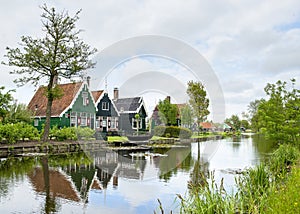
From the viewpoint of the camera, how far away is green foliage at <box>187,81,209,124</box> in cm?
4997

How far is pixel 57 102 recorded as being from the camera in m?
36.1

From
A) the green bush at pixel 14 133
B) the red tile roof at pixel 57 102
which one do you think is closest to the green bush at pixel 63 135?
the green bush at pixel 14 133

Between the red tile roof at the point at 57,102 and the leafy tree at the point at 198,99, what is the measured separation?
66.7 ft

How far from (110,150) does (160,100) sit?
871 inches

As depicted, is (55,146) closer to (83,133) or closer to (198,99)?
(83,133)

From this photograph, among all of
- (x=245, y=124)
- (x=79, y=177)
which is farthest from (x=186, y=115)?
(x=245, y=124)

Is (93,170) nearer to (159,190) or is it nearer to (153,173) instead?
(153,173)

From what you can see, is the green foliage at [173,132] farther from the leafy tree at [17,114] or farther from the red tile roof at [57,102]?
the leafy tree at [17,114]

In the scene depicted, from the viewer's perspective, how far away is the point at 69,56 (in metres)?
25.4

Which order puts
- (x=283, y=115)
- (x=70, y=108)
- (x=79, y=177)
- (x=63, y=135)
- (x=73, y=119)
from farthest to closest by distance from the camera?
(x=73, y=119), (x=70, y=108), (x=63, y=135), (x=283, y=115), (x=79, y=177)

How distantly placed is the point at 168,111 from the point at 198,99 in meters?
7.03

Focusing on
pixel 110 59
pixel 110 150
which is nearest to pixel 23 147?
pixel 110 150

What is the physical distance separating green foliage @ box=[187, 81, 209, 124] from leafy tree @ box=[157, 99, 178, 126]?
3.86m

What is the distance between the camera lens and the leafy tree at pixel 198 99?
164 feet
